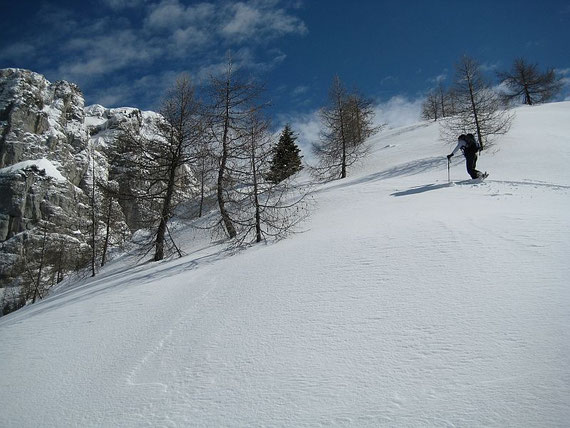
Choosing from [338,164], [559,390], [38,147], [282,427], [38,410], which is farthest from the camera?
[38,147]

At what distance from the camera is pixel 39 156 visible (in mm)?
75000

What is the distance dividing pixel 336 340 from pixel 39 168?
89.4m

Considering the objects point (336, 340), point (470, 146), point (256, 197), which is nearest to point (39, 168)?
point (256, 197)

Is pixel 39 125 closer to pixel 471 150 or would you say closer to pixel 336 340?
pixel 471 150

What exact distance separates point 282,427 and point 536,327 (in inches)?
79.1

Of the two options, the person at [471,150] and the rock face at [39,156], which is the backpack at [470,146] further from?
the rock face at [39,156]

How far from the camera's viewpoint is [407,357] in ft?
7.12

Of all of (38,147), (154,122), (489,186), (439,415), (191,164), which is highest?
(38,147)

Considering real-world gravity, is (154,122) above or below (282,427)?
above

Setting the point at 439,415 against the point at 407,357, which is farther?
the point at 407,357

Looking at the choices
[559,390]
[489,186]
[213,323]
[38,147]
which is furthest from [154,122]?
[38,147]

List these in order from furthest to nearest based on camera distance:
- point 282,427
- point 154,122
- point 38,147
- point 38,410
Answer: point 38,147 → point 154,122 → point 38,410 → point 282,427

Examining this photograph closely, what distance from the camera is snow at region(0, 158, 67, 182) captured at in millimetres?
65750

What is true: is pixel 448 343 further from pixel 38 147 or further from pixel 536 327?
pixel 38 147
